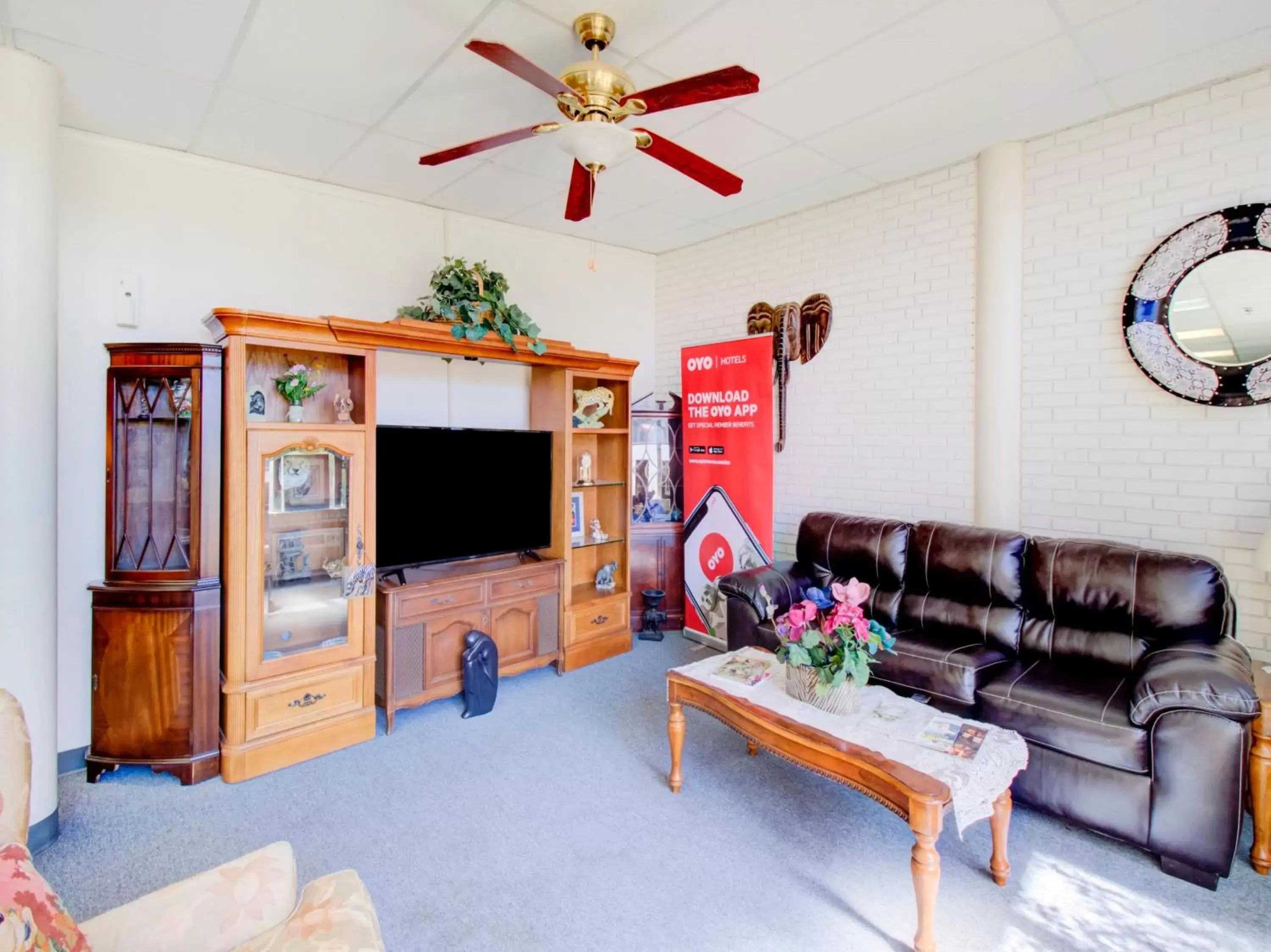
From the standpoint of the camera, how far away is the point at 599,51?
2.33m

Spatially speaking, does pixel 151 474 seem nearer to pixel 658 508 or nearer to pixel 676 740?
pixel 676 740

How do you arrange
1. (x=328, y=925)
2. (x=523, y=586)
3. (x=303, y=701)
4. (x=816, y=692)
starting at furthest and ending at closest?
(x=523, y=586), (x=303, y=701), (x=816, y=692), (x=328, y=925)

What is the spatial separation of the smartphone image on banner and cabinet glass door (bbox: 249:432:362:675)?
7.84 ft

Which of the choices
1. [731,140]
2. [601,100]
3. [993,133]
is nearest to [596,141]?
[601,100]

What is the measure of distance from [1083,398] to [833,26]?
7.15 ft

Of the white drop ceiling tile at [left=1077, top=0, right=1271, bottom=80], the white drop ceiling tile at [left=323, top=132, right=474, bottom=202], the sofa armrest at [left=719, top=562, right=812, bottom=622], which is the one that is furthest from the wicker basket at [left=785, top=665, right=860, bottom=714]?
the white drop ceiling tile at [left=323, top=132, right=474, bottom=202]

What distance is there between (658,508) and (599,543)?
2.33ft

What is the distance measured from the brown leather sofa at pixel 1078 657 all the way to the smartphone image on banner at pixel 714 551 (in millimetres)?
565

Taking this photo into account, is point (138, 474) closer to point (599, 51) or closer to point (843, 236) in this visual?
point (599, 51)

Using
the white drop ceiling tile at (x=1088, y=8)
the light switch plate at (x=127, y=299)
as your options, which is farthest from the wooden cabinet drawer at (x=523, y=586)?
the white drop ceiling tile at (x=1088, y=8)

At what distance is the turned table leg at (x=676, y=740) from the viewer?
8.80 ft

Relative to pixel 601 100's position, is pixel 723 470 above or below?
below

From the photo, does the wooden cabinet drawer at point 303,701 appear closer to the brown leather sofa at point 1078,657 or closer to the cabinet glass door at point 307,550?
the cabinet glass door at point 307,550

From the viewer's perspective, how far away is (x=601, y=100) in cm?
211
